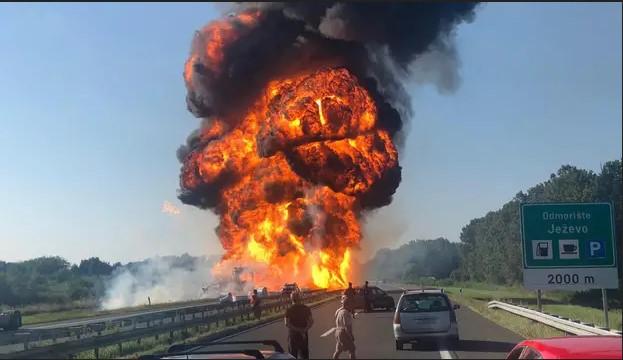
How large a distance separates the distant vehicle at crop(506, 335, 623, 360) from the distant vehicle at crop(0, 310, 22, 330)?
1188 inches

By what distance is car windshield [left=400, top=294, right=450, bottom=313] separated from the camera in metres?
19.2

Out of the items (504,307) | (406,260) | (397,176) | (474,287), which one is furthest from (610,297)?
(406,260)

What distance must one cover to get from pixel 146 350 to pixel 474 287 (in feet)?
94.5

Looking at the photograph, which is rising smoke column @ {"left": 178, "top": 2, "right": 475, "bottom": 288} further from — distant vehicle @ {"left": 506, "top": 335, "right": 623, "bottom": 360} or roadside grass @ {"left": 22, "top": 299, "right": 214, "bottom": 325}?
distant vehicle @ {"left": 506, "top": 335, "right": 623, "bottom": 360}

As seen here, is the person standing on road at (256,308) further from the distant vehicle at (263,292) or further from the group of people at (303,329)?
the group of people at (303,329)

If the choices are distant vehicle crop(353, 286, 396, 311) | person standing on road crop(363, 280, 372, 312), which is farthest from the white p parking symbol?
distant vehicle crop(353, 286, 396, 311)

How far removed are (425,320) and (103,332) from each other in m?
8.69

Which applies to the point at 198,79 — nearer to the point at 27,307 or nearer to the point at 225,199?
the point at 225,199

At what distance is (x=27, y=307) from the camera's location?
40.3 metres

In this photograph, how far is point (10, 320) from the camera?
34219 millimetres

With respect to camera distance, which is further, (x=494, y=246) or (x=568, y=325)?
(x=494, y=246)

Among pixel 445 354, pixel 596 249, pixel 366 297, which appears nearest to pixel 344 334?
pixel 445 354

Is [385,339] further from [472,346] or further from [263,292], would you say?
[263,292]

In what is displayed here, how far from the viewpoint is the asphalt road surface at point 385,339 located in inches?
682
